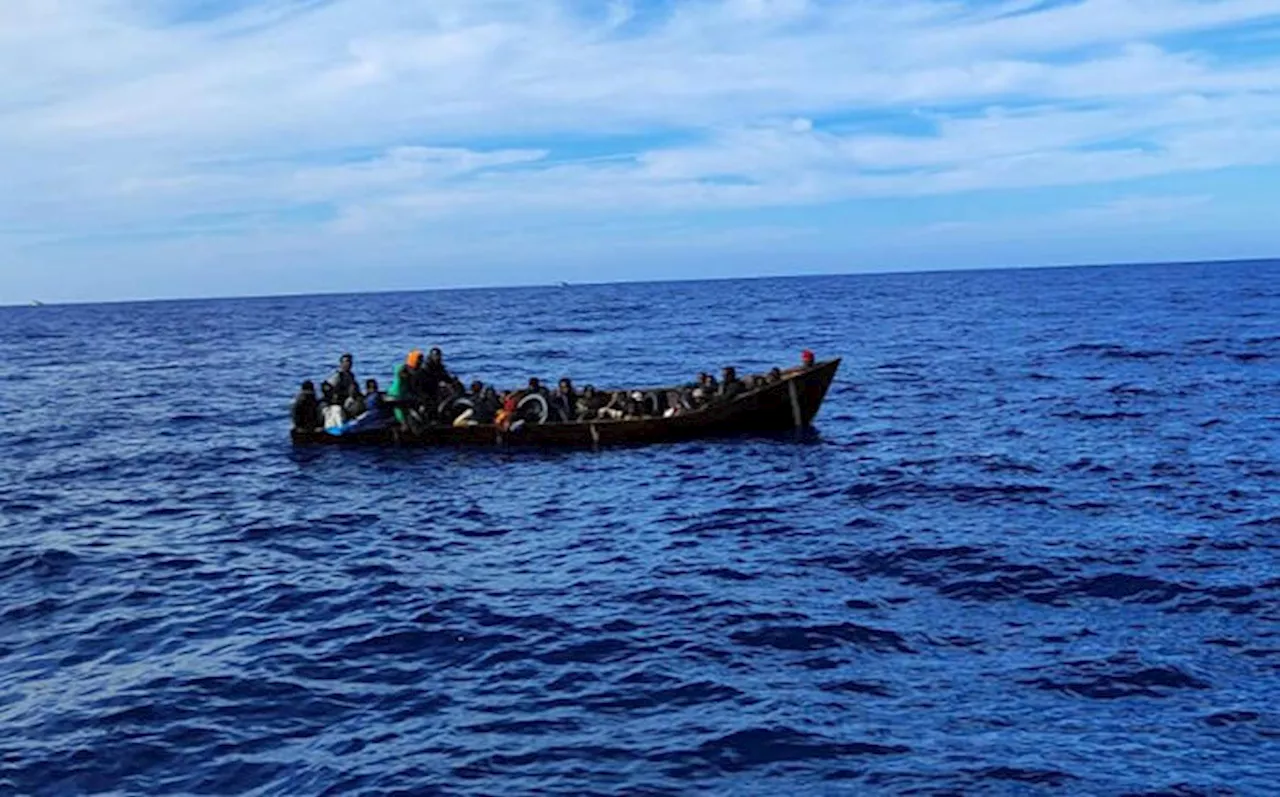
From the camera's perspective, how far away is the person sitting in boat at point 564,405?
94.2ft

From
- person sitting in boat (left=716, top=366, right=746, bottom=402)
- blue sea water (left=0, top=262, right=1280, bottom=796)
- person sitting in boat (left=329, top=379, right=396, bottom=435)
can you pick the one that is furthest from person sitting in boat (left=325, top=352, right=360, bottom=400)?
person sitting in boat (left=716, top=366, right=746, bottom=402)

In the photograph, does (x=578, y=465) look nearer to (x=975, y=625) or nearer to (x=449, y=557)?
(x=449, y=557)

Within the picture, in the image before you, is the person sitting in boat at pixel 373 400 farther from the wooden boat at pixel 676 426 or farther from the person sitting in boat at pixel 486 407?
the person sitting in boat at pixel 486 407

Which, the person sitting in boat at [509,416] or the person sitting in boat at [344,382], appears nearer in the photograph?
the person sitting in boat at [509,416]

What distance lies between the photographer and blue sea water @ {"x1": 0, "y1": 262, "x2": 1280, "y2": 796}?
10602mm

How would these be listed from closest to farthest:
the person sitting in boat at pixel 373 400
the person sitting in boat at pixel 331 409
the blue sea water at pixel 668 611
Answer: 1. the blue sea water at pixel 668 611
2. the person sitting in boat at pixel 373 400
3. the person sitting in boat at pixel 331 409

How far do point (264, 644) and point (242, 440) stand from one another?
1993 cm

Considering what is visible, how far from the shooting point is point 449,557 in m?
18.4

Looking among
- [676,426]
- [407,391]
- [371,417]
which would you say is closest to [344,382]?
[371,417]

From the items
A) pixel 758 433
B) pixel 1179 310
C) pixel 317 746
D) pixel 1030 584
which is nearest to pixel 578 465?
pixel 758 433

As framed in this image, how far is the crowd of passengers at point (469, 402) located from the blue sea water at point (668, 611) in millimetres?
980

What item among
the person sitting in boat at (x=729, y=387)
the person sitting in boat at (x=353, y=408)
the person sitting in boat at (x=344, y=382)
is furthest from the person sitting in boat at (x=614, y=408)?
the person sitting in boat at (x=344, y=382)

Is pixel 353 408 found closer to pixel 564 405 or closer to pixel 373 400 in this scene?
pixel 373 400

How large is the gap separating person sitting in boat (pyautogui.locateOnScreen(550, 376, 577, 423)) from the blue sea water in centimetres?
137
